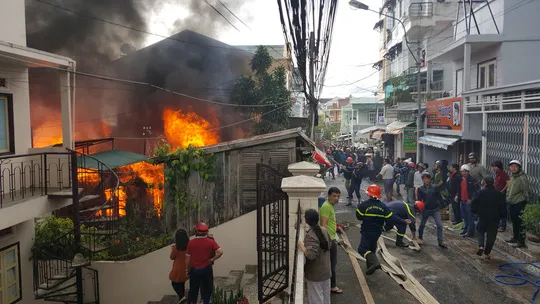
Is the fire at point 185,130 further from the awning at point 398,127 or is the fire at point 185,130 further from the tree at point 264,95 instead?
the awning at point 398,127

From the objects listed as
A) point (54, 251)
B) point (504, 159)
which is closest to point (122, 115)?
point (54, 251)

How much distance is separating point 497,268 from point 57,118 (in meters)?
17.4

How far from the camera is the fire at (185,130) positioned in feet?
66.3

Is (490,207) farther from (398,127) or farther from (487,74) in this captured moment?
(398,127)

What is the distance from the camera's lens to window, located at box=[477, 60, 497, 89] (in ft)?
47.0

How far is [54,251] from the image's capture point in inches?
340

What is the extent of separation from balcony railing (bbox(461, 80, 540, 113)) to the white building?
33.1 ft

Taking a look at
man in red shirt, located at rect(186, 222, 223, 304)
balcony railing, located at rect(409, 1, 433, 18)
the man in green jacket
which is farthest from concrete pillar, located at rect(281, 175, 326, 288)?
balcony railing, located at rect(409, 1, 433, 18)

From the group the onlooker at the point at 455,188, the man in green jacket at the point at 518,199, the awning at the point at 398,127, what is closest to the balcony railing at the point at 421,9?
the awning at the point at 398,127

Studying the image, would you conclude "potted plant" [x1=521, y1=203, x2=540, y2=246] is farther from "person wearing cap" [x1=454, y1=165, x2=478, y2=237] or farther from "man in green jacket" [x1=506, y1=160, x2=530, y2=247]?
"person wearing cap" [x1=454, y1=165, x2=478, y2=237]

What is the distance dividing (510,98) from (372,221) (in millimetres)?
6452

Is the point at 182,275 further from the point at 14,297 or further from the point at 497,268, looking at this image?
the point at 497,268

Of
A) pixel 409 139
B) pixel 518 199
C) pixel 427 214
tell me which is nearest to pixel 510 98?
pixel 518 199

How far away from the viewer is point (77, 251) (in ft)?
25.6
